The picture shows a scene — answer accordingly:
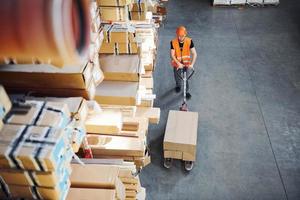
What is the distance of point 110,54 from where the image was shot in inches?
197

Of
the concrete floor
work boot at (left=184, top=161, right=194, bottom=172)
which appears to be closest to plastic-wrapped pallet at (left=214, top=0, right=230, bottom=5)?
the concrete floor

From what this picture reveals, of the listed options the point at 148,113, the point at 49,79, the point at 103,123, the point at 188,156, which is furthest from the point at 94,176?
the point at 188,156

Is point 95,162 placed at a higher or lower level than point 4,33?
lower

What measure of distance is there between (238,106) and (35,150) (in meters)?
6.39

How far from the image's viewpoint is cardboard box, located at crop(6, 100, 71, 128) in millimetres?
2490

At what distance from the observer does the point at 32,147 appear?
2266 millimetres

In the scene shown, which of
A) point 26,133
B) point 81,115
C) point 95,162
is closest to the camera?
point 26,133

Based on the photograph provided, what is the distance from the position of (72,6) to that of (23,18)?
16cm

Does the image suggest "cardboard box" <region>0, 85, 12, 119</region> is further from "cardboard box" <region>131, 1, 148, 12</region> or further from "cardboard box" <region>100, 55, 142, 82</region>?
"cardboard box" <region>131, 1, 148, 12</region>

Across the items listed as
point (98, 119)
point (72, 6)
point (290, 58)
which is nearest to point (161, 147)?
point (98, 119)

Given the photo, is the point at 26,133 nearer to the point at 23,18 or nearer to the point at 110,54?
the point at 23,18

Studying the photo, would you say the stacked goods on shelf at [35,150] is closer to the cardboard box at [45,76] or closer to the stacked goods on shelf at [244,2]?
the cardboard box at [45,76]

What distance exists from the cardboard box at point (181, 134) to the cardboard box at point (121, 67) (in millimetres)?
1742

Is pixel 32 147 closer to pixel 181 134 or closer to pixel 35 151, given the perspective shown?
pixel 35 151
